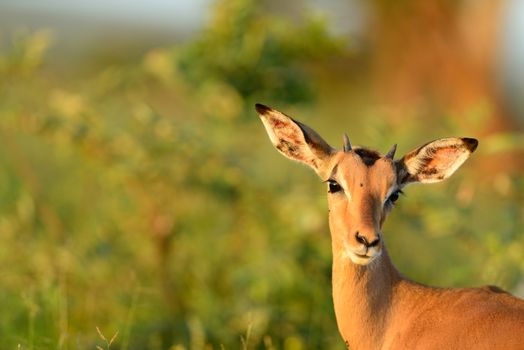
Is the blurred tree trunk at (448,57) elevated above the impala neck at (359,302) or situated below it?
below

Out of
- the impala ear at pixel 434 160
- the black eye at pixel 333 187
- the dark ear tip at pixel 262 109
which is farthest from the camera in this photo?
the dark ear tip at pixel 262 109

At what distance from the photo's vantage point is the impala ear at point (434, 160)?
22.1 ft

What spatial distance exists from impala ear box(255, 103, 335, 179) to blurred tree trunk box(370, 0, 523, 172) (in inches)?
476

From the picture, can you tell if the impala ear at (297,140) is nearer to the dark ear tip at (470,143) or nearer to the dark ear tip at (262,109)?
the dark ear tip at (262,109)

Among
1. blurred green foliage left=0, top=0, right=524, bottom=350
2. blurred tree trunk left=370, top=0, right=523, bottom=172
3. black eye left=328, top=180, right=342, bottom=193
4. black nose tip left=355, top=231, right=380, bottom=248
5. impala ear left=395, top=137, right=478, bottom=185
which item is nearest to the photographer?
black nose tip left=355, top=231, right=380, bottom=248

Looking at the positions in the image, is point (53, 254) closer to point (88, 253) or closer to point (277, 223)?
point (88, 253)

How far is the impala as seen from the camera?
6.21 metres

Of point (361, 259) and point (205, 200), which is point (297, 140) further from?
point (205, 200)

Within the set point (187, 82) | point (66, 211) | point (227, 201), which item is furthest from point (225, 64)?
point (66, 211)

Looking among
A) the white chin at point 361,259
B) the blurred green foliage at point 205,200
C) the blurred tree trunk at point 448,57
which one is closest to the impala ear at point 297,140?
the white chin at point 361,259

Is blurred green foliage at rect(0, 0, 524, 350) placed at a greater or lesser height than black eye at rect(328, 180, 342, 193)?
lesser

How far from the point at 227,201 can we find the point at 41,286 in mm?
1919

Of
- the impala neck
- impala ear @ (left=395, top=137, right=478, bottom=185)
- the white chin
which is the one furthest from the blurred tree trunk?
the white chin

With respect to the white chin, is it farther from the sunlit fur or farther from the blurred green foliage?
the blurred green foliage
